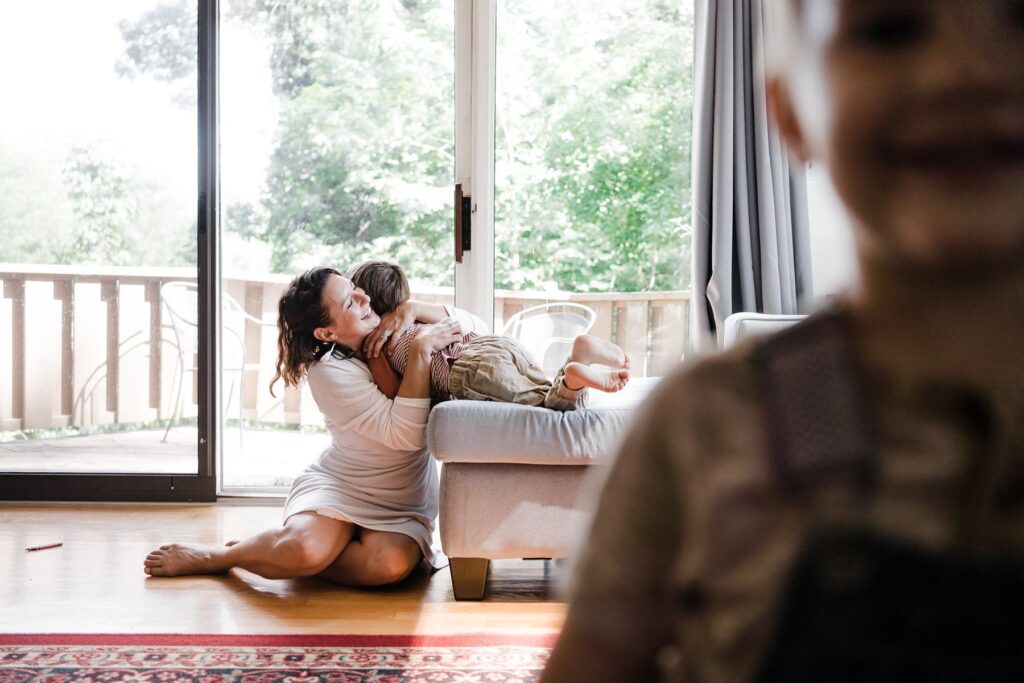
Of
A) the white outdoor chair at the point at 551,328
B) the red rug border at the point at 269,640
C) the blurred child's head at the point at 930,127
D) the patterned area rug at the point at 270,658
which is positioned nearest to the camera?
the blurred child's head at the point at 930,127

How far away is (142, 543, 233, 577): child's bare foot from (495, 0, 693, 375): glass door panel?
5.06 ft

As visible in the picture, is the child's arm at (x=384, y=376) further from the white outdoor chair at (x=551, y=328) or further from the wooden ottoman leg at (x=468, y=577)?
the white outdoor chair at (x=551, y=328)

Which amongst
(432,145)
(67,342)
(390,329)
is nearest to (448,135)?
(432,145)

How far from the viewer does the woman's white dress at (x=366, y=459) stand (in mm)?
2309

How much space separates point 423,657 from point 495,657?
0.49 feet

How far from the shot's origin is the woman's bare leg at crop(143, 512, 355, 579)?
2229 millimetres

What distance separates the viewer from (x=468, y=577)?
2.22 m

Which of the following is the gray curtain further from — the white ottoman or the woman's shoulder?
the woman's shoulder

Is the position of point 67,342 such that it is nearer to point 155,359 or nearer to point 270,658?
point 155,359

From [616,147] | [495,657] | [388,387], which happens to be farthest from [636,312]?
[495,657]

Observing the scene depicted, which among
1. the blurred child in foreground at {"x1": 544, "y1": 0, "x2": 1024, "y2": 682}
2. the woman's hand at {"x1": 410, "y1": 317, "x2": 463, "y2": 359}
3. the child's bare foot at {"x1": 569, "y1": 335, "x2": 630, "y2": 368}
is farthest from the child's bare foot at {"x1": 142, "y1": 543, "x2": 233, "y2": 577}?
the blurred child in foreground at {"x1": 544, "y1": 0, "x2": 1024, "y2": 682}

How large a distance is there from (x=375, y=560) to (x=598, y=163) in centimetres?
193

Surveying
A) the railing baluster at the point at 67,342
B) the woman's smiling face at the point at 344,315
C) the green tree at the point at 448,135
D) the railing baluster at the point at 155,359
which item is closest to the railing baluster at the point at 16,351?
the railing baluster at the point at 67,342

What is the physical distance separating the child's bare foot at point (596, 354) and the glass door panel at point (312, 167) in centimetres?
131
